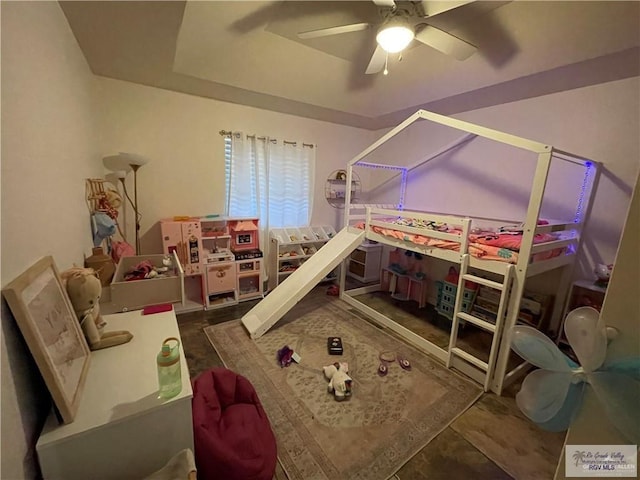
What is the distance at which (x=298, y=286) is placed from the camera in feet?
9.20

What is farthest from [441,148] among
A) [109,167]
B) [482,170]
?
[109,167]

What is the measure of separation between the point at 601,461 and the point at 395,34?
6.78 ft

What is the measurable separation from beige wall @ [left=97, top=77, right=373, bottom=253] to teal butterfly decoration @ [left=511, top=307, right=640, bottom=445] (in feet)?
10.7

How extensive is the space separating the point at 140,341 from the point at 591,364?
1.61 meters

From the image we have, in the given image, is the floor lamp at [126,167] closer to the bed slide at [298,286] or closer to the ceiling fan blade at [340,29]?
the bed slide at [298,286]

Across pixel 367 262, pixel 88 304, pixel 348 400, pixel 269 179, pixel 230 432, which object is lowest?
pixel 348 400

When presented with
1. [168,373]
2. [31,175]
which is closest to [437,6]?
[31,175]

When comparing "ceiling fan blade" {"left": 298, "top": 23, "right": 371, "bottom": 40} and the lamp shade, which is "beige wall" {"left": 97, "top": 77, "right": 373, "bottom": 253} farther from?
"ceiling fan blade" {"left": 298, "top": 23, "right": 371, "bottom": 40}

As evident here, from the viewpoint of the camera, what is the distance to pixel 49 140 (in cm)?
122

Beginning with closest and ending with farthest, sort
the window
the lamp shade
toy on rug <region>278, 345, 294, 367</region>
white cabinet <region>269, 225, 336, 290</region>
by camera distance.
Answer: toy on rug <region>278, 345, 294, 367</region> < the lamp shade < the window < white cabinet <region>269, 225, 336, 290</region>

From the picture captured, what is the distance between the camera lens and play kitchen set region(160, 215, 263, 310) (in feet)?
9.35

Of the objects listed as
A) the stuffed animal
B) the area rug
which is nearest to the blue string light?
the area rug

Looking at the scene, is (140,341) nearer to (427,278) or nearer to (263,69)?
(263,69)

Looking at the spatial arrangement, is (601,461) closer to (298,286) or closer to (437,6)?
(437,6)
